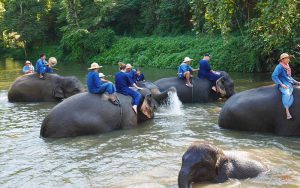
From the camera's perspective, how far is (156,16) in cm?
3969

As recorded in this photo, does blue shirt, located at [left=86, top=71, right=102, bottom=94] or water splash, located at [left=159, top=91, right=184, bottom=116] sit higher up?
blue shirt, located at [left=86, top=71, right=102, bottom=94]

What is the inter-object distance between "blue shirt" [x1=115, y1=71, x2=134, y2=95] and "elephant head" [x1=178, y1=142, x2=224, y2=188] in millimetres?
5255

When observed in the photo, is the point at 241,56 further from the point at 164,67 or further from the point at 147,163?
the point at 147,163

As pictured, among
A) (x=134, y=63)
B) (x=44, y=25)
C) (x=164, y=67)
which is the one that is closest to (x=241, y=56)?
(x=164, y=67)

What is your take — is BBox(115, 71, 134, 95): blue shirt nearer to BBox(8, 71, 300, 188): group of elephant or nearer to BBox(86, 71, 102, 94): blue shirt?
BBox(8, 71, 300, 188): group of elephant

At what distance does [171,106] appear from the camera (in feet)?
41.5

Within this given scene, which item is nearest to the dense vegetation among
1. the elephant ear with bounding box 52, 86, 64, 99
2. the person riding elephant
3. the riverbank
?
the riverbank

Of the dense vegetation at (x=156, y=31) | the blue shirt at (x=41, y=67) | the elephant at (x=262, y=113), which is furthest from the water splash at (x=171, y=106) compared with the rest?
the dense vegetation at (x=156, y=31)

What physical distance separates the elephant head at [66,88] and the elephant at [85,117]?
4.83m

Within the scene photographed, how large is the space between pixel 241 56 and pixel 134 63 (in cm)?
1115

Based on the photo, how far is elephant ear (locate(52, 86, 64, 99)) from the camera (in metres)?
15.1

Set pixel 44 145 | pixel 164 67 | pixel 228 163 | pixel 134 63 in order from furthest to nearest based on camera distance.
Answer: pixel 134 63 → pixel 164 67 → pixel 44 145 → pixel 228 163

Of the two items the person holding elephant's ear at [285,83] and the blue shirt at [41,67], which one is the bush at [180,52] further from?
the person holding elephant's ear at [285,83]

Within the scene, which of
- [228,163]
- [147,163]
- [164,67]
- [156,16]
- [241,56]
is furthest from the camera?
[156,16]
